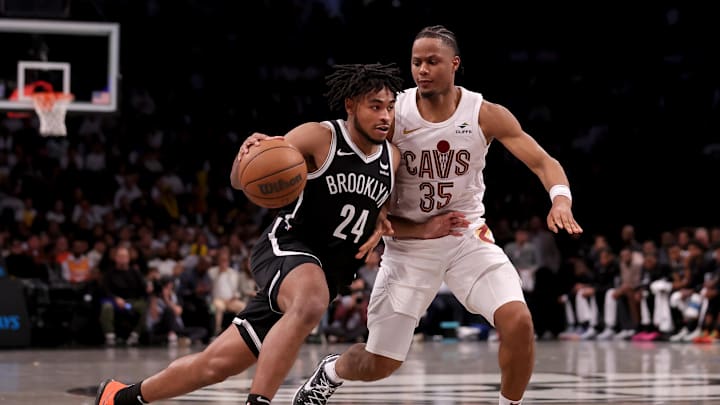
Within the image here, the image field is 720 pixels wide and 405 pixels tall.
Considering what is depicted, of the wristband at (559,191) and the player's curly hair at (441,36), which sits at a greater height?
the player's curly hair at (441,36)

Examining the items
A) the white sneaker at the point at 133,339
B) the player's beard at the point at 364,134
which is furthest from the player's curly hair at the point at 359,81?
the white sneaker at the point at 133,339

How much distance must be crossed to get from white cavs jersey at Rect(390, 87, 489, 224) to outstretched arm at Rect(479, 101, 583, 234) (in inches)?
2.6

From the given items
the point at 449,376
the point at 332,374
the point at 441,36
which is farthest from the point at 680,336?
the point at 441,36

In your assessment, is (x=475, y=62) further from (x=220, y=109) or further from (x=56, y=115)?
(x=56, y=115)

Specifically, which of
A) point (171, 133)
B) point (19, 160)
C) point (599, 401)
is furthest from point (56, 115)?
point (599, 401)

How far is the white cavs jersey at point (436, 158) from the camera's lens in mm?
6004

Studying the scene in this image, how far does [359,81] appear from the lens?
5.69 meters

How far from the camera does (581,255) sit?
1811 centimetres

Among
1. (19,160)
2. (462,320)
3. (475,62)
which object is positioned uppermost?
(475,62)

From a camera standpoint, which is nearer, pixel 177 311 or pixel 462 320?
pixel 177 311

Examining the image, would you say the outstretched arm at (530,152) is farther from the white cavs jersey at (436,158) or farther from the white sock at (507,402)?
the white sock at (507,402)

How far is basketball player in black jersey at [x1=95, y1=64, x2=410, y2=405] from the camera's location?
5.34m

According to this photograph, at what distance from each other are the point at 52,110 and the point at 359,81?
8.93 meters

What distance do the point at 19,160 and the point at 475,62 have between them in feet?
28.6
